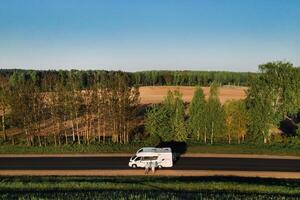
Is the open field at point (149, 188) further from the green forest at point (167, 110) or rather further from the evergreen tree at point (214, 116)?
the evergreen tree at point (214, 116)

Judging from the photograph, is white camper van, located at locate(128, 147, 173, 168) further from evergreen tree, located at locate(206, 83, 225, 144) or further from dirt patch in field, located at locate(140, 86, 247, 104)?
dirt patch in field, located at locate(140, 86, 247, 104)

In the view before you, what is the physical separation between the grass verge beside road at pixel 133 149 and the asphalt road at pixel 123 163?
395cm

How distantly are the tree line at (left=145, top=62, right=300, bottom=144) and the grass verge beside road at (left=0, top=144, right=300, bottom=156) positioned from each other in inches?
171

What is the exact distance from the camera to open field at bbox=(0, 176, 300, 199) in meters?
33.7

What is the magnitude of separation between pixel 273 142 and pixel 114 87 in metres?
25.0

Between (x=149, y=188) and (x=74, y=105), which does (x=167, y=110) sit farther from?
(x=149, y=188)

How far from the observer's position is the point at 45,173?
50.5 metres

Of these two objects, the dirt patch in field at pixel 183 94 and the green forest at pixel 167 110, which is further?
the dirt patch in field at pixel 183 94

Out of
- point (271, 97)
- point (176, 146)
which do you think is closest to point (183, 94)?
point (271, 97)

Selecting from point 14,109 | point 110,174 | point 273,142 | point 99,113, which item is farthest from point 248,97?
point 14,109

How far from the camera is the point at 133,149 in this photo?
2475 inches

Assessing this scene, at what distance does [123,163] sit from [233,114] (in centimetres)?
2153

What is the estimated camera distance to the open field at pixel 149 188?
3366 cm

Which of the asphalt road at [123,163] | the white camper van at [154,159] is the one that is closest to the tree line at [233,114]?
the asphalt road at [123,163]
